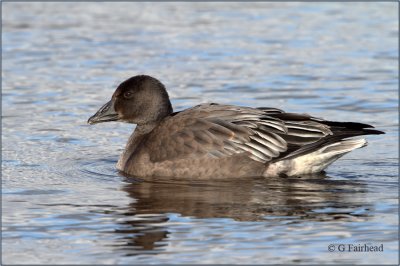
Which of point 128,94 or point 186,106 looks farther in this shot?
point 186,106

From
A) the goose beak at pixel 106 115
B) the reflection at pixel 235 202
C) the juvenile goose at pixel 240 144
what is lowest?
the reflection at pixel 235 202

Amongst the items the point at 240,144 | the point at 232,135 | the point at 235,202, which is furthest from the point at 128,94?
the point at 235,202

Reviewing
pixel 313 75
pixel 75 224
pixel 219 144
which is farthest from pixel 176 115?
pixel 313 75

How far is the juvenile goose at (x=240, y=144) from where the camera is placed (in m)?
13.0

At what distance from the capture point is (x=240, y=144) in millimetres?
13000

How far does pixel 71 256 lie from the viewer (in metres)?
9.70

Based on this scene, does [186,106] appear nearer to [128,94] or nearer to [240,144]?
[128,94]

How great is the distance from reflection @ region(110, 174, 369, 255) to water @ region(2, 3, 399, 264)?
0.08ft

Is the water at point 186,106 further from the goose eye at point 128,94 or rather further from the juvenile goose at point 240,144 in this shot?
the goose eye at point 128,94

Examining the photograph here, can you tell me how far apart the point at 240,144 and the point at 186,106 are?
4093 millimetres

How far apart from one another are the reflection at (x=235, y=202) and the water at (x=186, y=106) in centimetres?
3

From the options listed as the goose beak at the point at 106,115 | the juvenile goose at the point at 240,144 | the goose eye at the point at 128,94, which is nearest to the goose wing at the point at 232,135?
the juvenile goose at the point at 240,144

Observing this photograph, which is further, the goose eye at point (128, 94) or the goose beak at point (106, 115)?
the goose beak at point (106, 115)

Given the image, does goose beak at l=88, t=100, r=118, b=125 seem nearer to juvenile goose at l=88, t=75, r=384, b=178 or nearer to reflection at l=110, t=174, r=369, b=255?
juvenile goose at l=88, t=75, r=384, b=178
